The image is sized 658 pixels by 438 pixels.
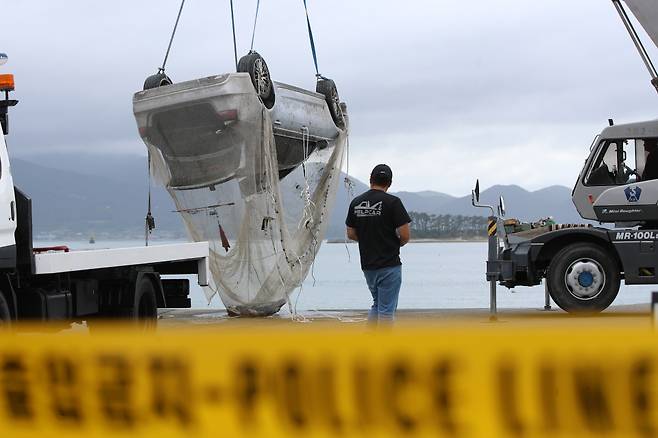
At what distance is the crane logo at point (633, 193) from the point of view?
15406 millimetres

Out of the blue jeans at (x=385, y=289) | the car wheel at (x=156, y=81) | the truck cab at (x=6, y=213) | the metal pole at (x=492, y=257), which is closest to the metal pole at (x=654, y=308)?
the blue jeans at (x=385, y=289)

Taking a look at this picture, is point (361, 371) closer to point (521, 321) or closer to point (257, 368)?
point (257, 368)

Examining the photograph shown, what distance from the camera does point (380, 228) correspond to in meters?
10.0

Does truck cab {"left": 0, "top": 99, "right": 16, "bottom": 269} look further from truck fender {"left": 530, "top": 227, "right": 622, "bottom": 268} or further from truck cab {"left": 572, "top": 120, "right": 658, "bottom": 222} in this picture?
truck cab {"left": 572, "top": 120, "right": 658, "bottom": 222}

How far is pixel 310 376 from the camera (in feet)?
12.5

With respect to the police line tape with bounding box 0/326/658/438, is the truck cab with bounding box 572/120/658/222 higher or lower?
higher

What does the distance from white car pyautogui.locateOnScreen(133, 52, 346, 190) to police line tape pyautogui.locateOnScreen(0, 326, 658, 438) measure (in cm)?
1138

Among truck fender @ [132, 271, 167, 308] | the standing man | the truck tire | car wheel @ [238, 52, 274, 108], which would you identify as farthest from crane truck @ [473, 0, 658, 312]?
the standing man

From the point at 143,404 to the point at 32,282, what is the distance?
616cm

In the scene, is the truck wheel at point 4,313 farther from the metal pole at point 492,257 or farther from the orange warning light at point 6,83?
the metal pole at point 492,257

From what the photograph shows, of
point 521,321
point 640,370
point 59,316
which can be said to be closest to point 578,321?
point 521,321

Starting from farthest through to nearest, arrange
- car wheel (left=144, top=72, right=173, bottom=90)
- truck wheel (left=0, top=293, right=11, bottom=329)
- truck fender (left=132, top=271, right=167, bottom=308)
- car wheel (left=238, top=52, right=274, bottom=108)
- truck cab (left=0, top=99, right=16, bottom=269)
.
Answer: car wheel (left=144, top=72, right=173, bottom=90) < car wheel (left=238, top=52, right=274, bottom=108) < truck fender (left=132, top=271, right=167, bottom=308) < truck cab (left=0, top=99, right=16, bottom=269) < truck wheel (left=0, top=293, right=11, bottom=329)

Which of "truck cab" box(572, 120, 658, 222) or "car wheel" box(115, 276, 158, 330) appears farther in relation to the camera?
"truck cab" box(572, 120, 658, 222)

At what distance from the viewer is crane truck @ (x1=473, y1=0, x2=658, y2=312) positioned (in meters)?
15.2
